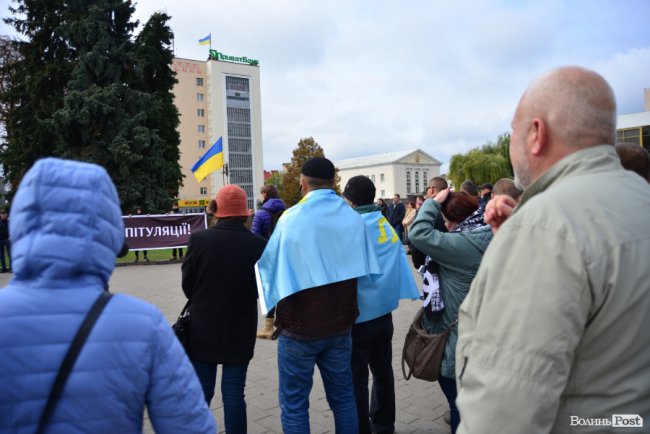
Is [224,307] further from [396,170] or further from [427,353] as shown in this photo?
[396,170]

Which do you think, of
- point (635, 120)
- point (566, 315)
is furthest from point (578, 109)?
point (635, 120)

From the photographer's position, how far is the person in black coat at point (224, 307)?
336cm

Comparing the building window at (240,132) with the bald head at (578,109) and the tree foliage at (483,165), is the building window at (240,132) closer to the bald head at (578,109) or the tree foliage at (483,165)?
the tree foliage at (483,165)

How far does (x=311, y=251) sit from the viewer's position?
3.02m

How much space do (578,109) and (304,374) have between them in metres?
2.37

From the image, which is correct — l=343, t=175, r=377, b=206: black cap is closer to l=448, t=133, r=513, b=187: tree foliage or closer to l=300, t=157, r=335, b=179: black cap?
l=300, t=157, r=335, b=179: black cap

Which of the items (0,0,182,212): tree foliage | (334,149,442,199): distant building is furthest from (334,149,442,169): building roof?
(0,0,182,212): tree foliage

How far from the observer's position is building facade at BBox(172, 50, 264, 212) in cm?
8188

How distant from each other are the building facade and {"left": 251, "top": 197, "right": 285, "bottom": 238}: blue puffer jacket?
71.0m

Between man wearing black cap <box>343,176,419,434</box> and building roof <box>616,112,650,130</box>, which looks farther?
building roof <box>616,112,650,130</box>

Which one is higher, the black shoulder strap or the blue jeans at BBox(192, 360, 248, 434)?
the black shoulder strap

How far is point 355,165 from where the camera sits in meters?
126

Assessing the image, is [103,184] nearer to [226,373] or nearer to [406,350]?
[226,373]

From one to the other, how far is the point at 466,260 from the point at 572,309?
205cm
